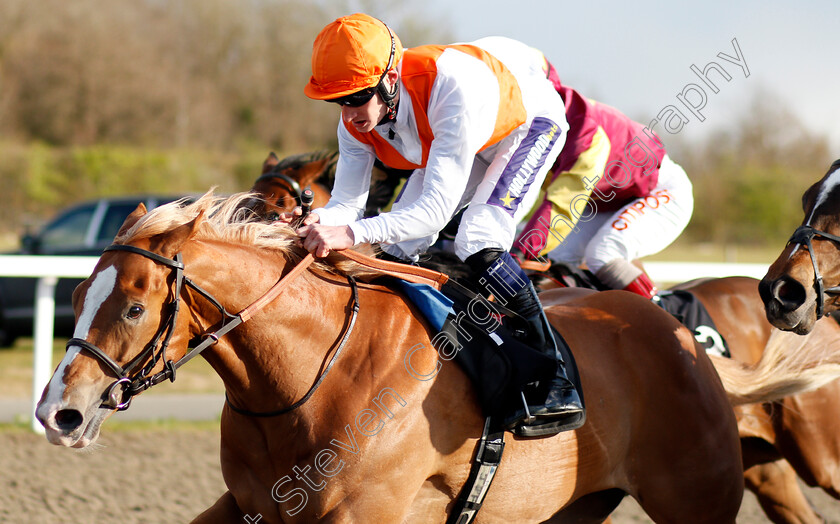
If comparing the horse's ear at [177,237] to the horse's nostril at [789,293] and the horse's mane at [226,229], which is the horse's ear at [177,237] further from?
the horse's nostril at [789,293]

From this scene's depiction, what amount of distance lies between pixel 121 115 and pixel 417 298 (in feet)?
90.3

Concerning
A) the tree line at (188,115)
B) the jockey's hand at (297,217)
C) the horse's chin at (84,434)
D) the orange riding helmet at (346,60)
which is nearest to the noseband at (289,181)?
the jockey's hand at (297,217)

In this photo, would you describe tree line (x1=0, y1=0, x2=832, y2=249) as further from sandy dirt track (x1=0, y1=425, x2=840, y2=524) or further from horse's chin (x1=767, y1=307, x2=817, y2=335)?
horse's chin (x1=767, y1=307, x2=817, y2=335)

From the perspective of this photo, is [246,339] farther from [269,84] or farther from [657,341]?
[269,84]

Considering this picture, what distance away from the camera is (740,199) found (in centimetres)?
2425

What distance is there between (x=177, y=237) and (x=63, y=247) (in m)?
8.40

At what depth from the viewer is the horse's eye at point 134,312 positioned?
6.79 ft

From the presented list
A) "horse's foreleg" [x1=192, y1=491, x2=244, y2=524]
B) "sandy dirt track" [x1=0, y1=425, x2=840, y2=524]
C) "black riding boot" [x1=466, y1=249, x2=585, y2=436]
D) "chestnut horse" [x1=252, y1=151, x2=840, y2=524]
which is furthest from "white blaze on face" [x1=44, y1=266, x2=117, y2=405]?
"sandy dirt track" [x1=0, y1=425, x2=840, y2=524]

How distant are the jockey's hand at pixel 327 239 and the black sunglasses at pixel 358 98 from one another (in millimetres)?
401

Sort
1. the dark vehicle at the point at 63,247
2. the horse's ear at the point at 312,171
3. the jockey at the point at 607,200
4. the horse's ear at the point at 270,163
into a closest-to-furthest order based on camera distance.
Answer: the jockey at the point at 607,200 → the horse's ear at the point at 312,171 → the horse's ear at the point at 270,163 → the dark vehicle at the point at 63,247

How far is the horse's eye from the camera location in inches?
81.4

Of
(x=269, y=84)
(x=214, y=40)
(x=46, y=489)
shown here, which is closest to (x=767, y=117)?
(x=269, y=84)

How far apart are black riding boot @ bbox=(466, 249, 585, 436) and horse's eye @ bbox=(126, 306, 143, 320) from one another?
3.64ft

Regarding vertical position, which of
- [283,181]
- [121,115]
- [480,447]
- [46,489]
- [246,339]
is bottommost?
[121,115]
